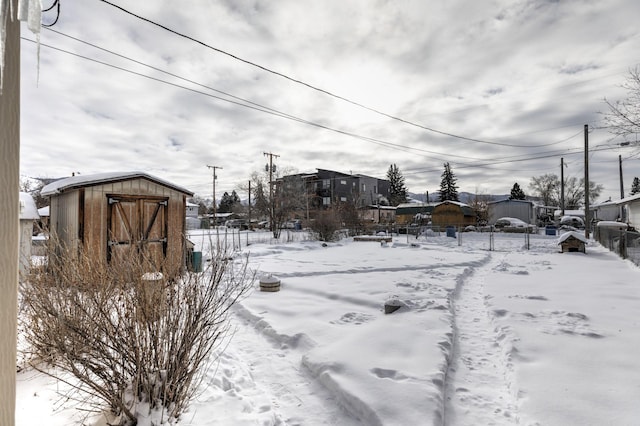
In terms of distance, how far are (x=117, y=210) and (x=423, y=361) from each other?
8247 millimetres

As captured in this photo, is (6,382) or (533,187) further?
(533,187)

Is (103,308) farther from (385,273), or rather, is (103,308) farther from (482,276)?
(482,276)

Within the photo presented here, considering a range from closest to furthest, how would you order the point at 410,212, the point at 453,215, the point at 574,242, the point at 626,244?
the point at 626,244 → the point at 574,242 → the point at 453,215 → the point at 410,212

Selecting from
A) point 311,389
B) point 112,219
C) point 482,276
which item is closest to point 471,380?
point 311,389

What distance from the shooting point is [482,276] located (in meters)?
10.6

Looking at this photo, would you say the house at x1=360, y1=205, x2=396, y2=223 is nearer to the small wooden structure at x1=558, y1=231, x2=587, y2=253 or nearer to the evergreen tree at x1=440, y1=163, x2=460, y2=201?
the evergreen tree at x1=440, y1=163, x2=460, y2=201

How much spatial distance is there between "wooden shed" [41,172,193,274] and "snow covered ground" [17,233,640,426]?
3.47m

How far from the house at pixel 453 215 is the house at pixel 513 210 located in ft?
18.7

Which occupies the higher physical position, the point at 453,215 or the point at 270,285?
the point at 453,215

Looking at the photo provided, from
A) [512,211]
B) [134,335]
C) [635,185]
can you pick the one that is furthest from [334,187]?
[635,185]

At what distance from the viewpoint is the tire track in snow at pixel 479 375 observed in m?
3.19

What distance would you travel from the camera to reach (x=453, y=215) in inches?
1460

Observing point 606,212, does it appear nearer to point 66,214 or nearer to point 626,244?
point 626,244

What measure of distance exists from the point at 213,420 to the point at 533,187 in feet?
252
